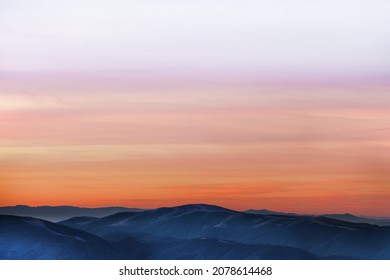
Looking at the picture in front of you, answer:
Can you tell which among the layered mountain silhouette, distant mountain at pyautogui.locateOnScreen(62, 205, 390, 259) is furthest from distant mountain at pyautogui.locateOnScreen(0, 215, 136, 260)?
distant mountain at pyautogui.locateOnScreen(62, 205, 390, 259)

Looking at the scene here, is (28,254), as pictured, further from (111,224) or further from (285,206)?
(285,206)

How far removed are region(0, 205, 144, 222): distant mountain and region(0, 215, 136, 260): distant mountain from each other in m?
0.05

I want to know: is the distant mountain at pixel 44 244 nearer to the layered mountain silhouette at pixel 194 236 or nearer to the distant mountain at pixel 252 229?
the layered mountain silhouette at pixel 194 236

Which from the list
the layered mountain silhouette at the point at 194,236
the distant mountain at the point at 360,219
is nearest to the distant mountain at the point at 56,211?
the layered mountain silhouette at the point at 194,236

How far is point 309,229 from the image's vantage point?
11.1 metres

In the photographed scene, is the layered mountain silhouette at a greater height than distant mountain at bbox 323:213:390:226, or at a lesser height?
lesser

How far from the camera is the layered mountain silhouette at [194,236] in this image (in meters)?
10.9

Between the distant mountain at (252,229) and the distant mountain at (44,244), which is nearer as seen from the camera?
the distant mountain at (44,244)

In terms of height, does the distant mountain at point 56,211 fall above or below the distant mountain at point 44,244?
above

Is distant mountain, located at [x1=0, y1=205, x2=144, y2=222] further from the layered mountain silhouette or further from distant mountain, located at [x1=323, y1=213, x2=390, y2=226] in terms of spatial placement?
distant mountain, located at [x1=323, y1=213, x2=390, y2=226]

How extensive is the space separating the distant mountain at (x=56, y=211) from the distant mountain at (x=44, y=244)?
0.05 metres

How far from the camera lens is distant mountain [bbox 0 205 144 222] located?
10906mm
